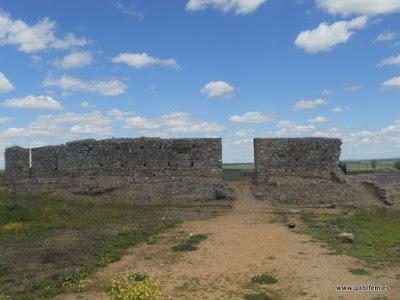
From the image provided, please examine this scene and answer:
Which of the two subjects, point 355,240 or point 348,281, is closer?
point 348,281

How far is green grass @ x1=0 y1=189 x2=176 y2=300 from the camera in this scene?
10.1 metres

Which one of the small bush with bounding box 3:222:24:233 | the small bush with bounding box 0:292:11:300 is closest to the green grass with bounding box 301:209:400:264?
the small bush with bounding box 0:292:11:300

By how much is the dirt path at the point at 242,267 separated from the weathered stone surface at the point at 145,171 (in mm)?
7150

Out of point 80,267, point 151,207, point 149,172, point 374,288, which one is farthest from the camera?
point 149,172

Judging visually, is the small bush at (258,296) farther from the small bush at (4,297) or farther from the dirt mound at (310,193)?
the dirt mound at (310,193)

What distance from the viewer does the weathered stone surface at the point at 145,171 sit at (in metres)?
23.0

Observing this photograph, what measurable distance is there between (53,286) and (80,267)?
1.50 meters

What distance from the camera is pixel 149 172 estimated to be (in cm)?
2384

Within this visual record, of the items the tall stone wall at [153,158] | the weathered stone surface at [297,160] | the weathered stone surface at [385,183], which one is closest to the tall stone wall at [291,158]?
the weathered stone surface at [297,160]

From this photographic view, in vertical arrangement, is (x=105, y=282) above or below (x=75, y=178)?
below

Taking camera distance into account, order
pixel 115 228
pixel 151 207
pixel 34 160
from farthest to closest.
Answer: pixel 34 160
pixel 151 207
pixel 115 228

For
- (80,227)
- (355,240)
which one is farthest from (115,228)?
(355,240)

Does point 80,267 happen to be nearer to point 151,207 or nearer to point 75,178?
Answer: point 151,207

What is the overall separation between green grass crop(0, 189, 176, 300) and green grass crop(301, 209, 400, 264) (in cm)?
524
